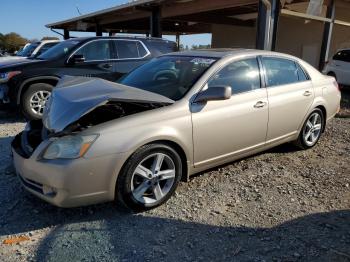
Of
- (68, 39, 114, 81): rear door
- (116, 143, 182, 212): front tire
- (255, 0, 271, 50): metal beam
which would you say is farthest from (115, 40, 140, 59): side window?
(116, 143, 182, 212): front tire

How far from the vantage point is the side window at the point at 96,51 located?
782 centimetres

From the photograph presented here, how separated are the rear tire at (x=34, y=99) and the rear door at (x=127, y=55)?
1494 millimetres

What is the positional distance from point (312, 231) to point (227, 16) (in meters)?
16.6

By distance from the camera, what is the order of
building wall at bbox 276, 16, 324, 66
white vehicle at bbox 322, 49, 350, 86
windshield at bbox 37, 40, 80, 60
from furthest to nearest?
1. building wall at bbox 276, 16, 324, 66
2. white vehicle at bbox 322, 49, 350, 86
3. windshield at bbox 37, 40, 80, 60

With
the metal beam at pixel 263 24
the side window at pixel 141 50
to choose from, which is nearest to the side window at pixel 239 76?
the side window at pixel 141 50

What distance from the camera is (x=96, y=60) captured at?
7.88m

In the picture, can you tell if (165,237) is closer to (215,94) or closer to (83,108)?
(83,108)

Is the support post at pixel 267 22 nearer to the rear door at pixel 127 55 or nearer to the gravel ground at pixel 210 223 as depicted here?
the rear door at pixel 127 55

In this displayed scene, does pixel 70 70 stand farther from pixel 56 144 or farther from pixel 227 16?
pixel 227 16

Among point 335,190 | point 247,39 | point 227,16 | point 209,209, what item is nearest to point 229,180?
point 209,209

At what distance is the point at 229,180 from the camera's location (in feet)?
14.3

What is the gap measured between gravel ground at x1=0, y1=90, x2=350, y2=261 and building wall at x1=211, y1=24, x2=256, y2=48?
16.9 m

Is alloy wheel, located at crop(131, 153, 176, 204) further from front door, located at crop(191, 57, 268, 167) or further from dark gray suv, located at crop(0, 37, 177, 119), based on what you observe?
dark gray suv, located at crop(0, 37, 177, 119)

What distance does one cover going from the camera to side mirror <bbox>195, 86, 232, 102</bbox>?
12.2ft
